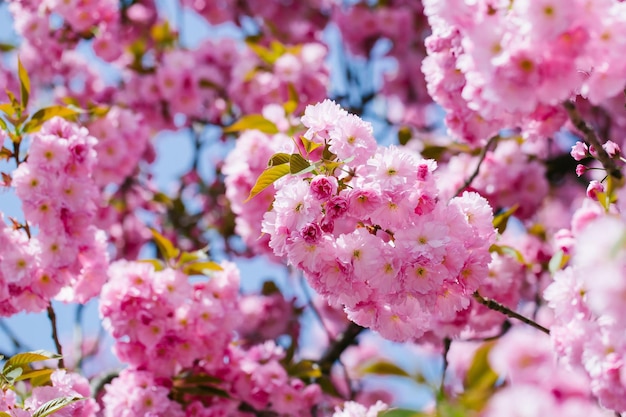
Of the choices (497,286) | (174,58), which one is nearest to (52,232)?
(497,286)

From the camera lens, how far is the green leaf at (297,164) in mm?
2262

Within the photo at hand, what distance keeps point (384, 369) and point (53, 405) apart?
104 centimetres

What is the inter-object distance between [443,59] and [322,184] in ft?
2.52

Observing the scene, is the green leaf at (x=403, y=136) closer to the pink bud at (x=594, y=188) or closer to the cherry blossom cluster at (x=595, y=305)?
the cherry blossom cluster at (x=595, y=305)

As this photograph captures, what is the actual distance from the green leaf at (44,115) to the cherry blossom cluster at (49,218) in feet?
0.24

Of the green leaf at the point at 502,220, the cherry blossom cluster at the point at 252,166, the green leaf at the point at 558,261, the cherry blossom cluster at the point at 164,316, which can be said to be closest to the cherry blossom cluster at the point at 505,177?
the green leaf at the point at 502,220

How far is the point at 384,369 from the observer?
6.95 feet

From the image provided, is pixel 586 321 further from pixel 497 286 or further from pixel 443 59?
pixel 497 286

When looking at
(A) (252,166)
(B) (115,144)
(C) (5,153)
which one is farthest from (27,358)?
(B) (115,144)

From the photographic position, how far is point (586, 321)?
2.12 m

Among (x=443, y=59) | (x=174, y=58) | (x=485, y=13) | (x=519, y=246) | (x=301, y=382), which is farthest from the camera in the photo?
(x=174, y=58)

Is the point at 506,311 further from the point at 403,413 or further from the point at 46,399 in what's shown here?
the point at 46,399

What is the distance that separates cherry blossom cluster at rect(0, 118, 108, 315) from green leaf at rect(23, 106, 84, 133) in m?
0.07

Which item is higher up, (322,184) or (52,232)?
(322,184)
